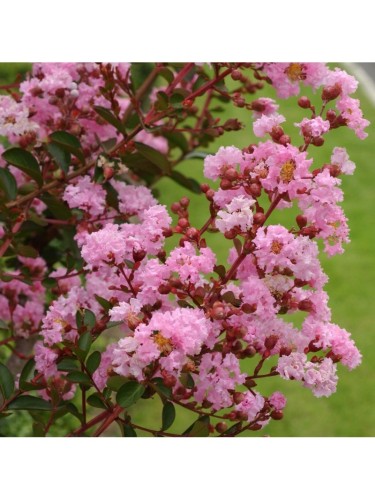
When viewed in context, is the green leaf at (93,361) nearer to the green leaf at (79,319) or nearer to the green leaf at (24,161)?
the green leaf at (79,319)

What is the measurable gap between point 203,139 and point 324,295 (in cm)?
72

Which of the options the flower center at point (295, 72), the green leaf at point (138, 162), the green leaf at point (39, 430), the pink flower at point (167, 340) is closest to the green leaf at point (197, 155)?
the green leaf at point (138, 162)

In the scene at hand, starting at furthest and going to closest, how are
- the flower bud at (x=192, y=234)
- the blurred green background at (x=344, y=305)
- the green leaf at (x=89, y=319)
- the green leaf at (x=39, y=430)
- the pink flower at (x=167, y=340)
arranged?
the blurred green background at (x=344, y=305)
the green leaf at (x=39, y=430)
the green leaf at (x=89, y=319)
the flower bud at (x=192, y=234)
the pink flower at (x=167, y=340)

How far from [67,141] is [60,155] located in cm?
3

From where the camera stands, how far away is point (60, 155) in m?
1.26

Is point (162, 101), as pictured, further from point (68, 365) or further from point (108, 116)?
point (68, 365)

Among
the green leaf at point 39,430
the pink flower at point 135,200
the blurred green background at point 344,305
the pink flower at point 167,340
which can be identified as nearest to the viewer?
the pink flower at point 167,340

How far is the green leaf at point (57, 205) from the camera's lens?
50.7 inches

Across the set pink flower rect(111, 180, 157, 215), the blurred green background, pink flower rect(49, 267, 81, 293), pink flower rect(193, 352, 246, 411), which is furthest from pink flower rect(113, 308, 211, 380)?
the blurred green background

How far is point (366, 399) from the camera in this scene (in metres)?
2.70

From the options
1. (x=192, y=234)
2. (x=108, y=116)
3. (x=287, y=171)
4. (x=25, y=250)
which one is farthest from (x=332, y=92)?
(x=25, y=250)

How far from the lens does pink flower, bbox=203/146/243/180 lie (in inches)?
38.2

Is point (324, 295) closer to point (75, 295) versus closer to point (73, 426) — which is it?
point (75, 295)

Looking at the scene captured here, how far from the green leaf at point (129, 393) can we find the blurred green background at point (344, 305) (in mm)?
1142
